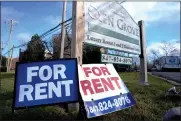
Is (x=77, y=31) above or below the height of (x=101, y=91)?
above

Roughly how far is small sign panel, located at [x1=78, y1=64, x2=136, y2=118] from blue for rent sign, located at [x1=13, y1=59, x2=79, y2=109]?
28 centimetres

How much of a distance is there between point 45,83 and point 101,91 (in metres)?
1.14

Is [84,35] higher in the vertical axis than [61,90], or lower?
higher

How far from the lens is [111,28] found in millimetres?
7117

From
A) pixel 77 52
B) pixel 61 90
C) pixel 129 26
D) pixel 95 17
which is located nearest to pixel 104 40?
pixel 95 17

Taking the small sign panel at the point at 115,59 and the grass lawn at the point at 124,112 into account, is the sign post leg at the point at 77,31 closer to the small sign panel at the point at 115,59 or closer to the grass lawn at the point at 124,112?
the grass lawn at the point at 124,112

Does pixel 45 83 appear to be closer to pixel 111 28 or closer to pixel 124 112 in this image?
pixel 124 112

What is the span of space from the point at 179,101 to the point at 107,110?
2557 mm

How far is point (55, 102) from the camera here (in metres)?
4.73

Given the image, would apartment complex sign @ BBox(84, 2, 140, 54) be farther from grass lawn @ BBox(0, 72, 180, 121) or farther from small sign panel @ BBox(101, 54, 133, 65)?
grass lawn @ BBox(0, 72, 180, 121)

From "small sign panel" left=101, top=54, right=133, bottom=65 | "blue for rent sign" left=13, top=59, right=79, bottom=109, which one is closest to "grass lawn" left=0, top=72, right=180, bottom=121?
"blue for rent sign" left=13, top=59, right=79, bottom=109

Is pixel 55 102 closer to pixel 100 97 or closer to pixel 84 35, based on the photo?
pixel 100 97

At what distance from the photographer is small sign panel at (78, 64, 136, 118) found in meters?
5.00

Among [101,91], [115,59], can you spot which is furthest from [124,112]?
[115,59]
